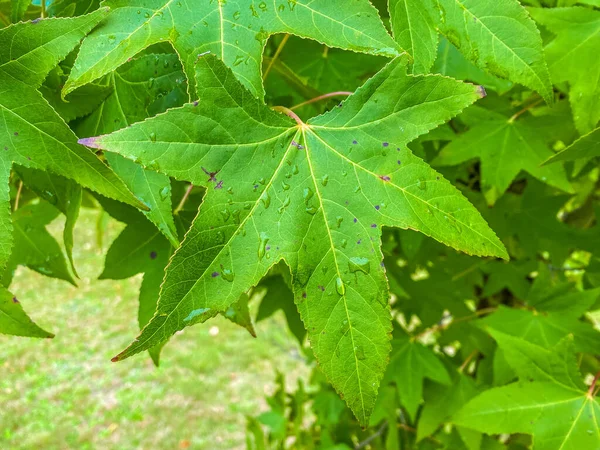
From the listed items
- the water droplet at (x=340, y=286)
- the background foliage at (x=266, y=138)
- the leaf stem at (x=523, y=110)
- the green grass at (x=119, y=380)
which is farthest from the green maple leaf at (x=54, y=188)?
the green grass at (x=119, y=380)

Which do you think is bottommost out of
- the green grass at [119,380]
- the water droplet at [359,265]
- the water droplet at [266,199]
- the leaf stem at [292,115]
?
the green grass at [119,380]

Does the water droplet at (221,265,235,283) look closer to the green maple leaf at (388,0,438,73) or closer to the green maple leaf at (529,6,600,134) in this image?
the green maple leaf at (388,0,438,73)

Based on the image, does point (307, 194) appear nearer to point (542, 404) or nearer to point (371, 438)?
point (542, 404)

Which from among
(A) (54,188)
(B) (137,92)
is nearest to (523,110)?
(B) (137,92)

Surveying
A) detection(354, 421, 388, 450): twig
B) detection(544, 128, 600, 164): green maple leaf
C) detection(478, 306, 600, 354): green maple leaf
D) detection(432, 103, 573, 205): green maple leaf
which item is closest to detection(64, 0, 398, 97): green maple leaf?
detection(544, 128, 600, 164): green maple leaf

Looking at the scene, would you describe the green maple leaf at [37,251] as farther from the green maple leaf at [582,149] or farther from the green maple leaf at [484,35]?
the green maple leaf at [582,149]
